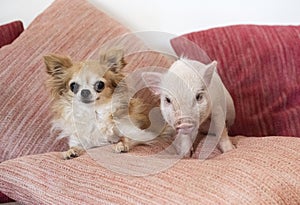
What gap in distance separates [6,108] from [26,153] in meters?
0.15

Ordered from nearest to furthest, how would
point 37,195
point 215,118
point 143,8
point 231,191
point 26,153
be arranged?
1. point 231,191
2. point 37,195
3. point 215,118
4. point 26,153
5. point 143,8

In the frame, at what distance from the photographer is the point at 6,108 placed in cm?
148

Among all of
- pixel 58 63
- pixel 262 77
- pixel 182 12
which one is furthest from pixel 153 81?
pixel 182 12

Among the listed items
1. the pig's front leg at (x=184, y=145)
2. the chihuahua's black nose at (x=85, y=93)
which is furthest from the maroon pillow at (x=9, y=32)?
the pig's front leg at (x=184, y=145)

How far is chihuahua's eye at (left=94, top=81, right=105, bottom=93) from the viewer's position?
1140 mm

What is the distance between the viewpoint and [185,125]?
1125 millimetres

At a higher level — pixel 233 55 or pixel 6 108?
pixel 233 55

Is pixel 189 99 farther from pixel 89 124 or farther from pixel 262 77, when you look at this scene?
pixel 262 77

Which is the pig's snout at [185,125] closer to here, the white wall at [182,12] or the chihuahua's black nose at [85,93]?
the chihuahua's black nose at [85,93]

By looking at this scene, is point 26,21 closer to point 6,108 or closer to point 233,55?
point 6,108

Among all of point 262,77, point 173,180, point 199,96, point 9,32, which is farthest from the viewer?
point 9,32

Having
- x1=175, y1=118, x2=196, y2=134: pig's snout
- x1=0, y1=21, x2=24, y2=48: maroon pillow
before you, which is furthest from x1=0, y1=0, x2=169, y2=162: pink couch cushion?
x1=175, y1=118, x2=196, y2=134: pig's snout

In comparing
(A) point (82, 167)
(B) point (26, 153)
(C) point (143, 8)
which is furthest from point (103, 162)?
(C) point (143, 8)

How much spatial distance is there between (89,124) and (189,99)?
0.80 ft
